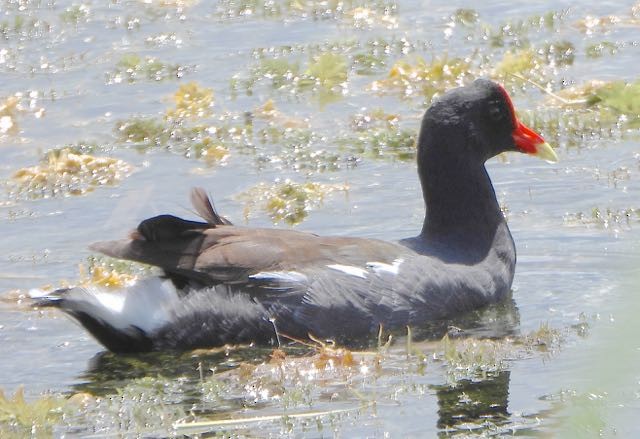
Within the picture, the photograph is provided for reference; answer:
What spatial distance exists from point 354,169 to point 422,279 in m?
2.22

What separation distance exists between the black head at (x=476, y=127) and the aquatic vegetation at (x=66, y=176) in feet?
7.87

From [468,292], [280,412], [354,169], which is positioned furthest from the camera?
[354,169]

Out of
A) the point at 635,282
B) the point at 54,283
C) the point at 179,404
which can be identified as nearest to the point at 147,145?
the point at 54,283

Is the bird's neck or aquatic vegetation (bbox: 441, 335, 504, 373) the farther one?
the bird's neck

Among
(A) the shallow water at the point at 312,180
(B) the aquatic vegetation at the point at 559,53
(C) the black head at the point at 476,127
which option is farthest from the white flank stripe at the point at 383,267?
(B) the aquatic vegetation at the point at 559,53

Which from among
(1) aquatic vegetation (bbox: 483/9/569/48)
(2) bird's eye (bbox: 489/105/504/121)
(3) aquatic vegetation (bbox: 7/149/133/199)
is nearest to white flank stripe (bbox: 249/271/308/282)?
(2) bird's eye (bbox: 489/105/504/121)

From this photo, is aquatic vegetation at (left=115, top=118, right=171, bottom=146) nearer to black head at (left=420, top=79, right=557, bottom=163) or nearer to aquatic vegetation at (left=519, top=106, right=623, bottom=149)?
aquatic vegetation at (left=519, top=106, right=623, bottom=149)

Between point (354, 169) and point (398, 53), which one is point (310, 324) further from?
point (398, 53)

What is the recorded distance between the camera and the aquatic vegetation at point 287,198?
7.25 m

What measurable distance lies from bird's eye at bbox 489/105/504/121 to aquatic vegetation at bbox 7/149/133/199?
253 cm

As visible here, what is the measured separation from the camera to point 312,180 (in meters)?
7.82

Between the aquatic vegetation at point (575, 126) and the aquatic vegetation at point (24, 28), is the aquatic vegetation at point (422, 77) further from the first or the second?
the aquatic vegetation at point (24, 28)

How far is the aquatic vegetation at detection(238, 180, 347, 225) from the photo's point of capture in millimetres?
7246

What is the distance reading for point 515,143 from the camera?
6637mm
